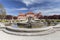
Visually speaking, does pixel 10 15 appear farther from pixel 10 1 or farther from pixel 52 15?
pixel 52 15

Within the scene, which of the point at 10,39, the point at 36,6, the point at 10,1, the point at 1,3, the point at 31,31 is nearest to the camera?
the point at 10,39

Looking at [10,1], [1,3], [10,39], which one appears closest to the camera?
[10,39]

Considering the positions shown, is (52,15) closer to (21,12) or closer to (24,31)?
(21,12)

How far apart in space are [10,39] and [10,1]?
50.2ft

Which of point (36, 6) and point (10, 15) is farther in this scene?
point (36, 6)

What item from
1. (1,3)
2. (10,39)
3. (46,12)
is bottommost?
(10,39)

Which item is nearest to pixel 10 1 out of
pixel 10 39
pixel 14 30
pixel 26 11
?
pixel 26 11

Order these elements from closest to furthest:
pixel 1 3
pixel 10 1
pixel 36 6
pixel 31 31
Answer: pixel 31 31 → pixel 1 3 → pixel 10 1 → pixel 36 6

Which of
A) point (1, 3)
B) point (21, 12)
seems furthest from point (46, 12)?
point (1, 3)

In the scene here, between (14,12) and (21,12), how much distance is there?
58.2 inches

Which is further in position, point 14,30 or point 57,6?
point 57,6

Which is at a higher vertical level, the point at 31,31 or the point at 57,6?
the point at 57,6

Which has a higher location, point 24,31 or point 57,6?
point 57,6

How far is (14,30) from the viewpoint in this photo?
24.2ft
